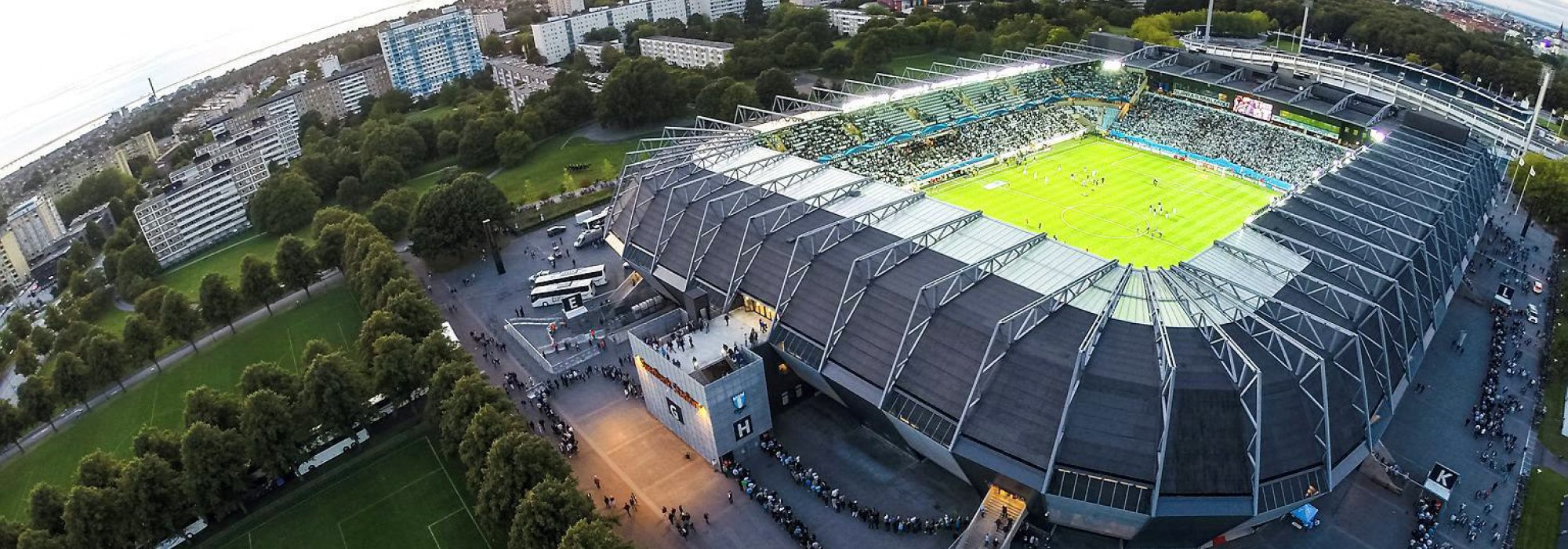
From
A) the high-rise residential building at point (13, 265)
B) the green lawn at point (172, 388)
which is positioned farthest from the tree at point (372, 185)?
the high-rise residential building at point (13, 265)

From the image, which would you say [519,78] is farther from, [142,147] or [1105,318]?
[1105,318]

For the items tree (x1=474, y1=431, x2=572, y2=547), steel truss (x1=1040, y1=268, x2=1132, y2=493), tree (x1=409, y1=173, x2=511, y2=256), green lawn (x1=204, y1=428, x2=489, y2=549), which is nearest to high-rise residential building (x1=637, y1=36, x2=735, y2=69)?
tree (x1=409, y1=173, x2=511, y2=256)

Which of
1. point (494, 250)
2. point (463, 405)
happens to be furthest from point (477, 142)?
point (463, 405)

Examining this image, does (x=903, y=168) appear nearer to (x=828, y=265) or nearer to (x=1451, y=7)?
(x=828, y=265)

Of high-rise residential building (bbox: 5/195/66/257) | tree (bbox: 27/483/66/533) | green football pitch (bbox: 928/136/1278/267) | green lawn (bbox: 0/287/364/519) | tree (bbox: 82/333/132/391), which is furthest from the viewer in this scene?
high-rise residential building (bbox: 5/195/66/257)

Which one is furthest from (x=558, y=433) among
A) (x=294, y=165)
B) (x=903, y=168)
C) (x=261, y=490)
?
(x=294, y=165)

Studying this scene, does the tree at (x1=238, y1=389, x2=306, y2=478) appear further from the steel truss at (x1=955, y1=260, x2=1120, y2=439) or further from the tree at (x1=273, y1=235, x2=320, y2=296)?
the steel truss at (x1=955, y1=260, x2=1120, y2=439)
